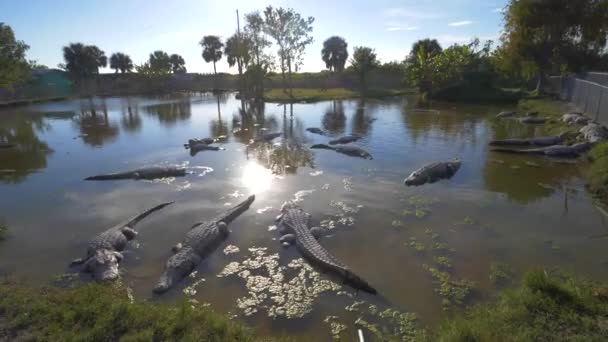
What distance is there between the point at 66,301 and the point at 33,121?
27179 millimetres

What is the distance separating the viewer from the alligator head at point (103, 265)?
17.5 ft

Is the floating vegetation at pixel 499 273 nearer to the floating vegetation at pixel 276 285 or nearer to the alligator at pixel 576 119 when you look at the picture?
the floating vegetation at pixel 276 285

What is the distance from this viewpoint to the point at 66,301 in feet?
14.3

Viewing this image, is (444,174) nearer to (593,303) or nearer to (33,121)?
(593,303)

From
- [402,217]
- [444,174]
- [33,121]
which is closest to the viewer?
[402,217]

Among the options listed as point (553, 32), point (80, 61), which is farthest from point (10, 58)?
point (553, 32)

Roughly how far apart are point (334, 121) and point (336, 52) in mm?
45723

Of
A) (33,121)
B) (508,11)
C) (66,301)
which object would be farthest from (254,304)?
(508,11)

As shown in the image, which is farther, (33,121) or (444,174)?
(33,121)

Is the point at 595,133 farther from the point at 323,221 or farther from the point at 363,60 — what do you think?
the point at 363,60

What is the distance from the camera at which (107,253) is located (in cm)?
579

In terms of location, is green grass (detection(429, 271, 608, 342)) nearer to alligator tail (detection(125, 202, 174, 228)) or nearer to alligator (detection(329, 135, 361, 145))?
alligator tail (detection(125, 202, 174, 228))

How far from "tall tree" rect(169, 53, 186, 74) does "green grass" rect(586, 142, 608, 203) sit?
75.1m

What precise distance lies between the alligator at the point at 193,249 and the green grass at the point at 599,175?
8.54 meters
